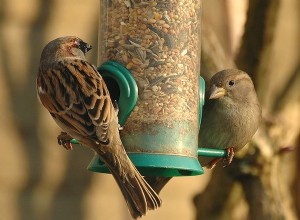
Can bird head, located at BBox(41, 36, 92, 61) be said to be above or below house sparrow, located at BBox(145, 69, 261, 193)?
above

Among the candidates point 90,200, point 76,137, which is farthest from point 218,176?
point 76,137

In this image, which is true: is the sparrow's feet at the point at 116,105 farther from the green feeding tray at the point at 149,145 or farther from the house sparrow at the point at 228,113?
the house sparrow at the point at 228,113

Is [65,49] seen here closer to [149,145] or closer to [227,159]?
[149,145]

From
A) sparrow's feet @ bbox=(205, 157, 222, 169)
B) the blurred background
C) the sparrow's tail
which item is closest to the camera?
the sparrow's tail

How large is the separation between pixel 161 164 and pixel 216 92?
1.02 metres

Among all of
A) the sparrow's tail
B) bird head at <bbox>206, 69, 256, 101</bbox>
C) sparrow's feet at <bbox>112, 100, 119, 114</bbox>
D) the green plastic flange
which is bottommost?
bird head at <bbox>206, 69, 256, 101</bbox>

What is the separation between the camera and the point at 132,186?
636 centimetres

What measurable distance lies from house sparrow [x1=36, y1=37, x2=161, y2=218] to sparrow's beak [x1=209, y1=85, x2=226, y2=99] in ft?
3.09

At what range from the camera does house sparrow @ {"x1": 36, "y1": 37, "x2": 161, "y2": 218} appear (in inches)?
250

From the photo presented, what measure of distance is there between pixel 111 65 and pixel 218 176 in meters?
1.96

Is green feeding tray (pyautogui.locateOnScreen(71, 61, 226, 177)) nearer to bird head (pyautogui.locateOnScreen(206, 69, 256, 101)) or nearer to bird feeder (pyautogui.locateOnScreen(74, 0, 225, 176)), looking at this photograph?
bird feeder (pyautogui.locateOnScreen(74, 0, 225, 176))

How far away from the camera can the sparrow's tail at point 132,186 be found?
6294 millimetres

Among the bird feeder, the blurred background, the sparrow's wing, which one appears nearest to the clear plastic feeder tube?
the bird feeder

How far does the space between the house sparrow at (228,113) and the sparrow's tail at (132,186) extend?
101cm
